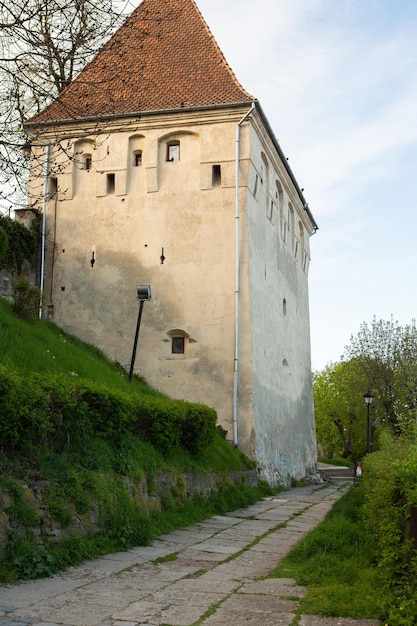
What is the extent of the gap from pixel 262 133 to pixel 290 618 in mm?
15910

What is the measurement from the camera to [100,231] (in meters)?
18.7

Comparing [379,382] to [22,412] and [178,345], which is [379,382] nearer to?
[178,345]

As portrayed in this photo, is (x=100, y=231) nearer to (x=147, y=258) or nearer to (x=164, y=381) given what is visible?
(x=147, y=258)

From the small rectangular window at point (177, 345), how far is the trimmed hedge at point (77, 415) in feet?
19.0

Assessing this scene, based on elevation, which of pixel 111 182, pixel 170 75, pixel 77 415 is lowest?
pixel 77 415

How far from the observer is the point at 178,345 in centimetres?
1766

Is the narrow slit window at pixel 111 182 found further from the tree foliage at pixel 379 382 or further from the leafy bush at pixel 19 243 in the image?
the tree foliage at pixel 379 382

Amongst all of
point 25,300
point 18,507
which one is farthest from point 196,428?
point 18,507

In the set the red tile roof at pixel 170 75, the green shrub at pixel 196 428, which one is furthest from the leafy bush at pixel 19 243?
the green shrub at pixel 196 428

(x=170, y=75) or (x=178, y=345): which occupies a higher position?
(x=170, y=75)

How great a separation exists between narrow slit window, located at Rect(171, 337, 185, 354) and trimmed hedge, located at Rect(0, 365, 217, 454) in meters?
5.78

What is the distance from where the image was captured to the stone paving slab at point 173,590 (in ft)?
16.2

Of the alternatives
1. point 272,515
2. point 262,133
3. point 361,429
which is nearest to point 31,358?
point 272,515

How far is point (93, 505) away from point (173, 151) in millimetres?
12829
